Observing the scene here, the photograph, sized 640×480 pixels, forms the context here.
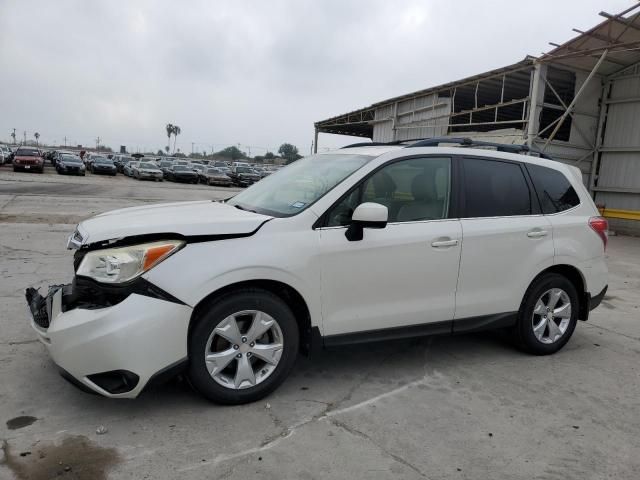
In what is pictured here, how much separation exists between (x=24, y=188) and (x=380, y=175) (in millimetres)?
20796

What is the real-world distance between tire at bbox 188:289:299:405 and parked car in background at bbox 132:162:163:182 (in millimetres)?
34029

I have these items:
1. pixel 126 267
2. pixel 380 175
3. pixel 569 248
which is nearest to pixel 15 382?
pixel 126 267

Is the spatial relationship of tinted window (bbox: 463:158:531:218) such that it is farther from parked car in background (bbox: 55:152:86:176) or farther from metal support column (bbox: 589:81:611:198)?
parked car in background (bbox: 55:152:86:176)

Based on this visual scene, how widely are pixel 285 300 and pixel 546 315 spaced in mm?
2475

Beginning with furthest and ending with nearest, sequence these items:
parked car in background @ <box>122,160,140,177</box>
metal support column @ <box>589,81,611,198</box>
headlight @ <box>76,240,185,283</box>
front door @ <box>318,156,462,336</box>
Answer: parked car in background @ <box>122,160,140,177</box>
metal support column @ <box>589,81,611,198</box>
front door @ <box>318,156,462,336</box>
headlight @ <box>76,240,185,283</box>

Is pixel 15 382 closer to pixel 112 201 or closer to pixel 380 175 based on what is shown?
pixel 380 175

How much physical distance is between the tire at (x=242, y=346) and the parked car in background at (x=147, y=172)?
34.0 m

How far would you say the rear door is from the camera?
403 centimetres

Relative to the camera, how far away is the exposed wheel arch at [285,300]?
10.3ft

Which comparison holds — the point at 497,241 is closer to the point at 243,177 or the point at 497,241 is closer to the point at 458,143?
the point at 458,143

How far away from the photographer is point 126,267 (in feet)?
9.97

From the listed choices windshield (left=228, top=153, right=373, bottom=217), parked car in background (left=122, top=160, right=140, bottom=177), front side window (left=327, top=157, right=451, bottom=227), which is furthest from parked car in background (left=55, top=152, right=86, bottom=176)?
front side window (left=327, top=157, right=451, bottom=227)

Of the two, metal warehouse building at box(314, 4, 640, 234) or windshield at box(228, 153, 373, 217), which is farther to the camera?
metal warehouse building at box(314, 4, 640, 234)

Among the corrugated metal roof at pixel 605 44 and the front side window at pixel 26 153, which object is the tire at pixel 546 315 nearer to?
the corrugated metal roof at pixel 605 44
